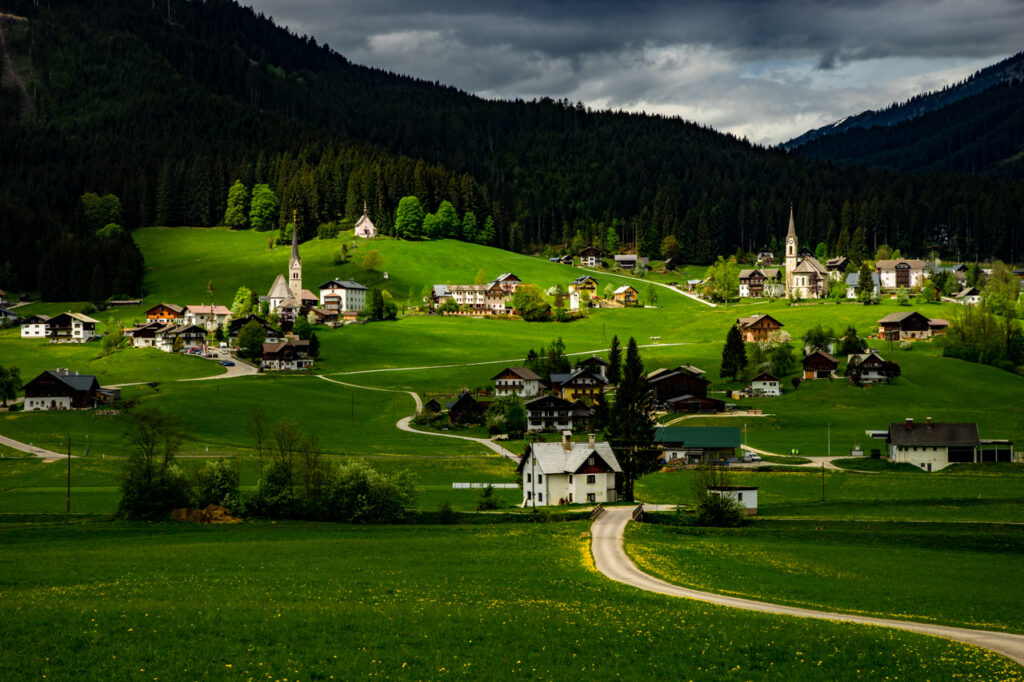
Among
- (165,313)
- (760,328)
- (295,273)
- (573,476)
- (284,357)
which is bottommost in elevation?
(573,476)

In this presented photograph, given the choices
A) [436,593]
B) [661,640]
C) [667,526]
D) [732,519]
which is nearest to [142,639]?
[436,593]

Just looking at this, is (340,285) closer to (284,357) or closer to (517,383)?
(284,357)

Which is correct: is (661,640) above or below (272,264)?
below

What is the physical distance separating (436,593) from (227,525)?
2664 cm

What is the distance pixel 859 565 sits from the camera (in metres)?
41.4

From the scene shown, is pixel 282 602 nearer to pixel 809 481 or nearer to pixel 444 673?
pixel 444 673

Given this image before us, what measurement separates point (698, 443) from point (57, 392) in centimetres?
6719

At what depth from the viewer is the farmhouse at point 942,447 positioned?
3292 inches

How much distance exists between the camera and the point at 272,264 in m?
188

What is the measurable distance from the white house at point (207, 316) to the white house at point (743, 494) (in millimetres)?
107637

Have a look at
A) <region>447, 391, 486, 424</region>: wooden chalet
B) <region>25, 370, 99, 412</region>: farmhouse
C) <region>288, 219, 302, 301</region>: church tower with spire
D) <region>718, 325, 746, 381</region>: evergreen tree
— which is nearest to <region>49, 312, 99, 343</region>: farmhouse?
<region>288, 219, 302, 301</region>: church tower with spire

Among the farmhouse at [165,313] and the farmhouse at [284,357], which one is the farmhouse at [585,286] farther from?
the farmhouse at [165,313]

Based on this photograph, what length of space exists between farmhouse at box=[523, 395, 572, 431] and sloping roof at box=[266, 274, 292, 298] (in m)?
73.2

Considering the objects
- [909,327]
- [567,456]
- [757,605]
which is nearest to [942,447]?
[567,456]
